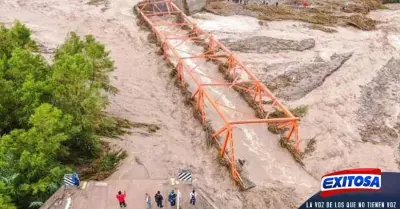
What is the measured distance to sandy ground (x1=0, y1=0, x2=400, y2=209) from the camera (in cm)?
2181

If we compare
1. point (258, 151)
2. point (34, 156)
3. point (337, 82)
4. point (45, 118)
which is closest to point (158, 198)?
point (34, 156)

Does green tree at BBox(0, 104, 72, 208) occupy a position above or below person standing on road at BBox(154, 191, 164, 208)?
above

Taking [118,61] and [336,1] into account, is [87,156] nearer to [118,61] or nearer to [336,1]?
[118,61]

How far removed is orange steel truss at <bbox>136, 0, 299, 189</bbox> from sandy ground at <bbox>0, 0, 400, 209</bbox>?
1034 millimetres

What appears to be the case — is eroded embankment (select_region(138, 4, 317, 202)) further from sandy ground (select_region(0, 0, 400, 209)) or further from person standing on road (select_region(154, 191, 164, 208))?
person standing on road (select_region(154, 191, 164, 208))

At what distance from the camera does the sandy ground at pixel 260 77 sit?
21812 millimetres

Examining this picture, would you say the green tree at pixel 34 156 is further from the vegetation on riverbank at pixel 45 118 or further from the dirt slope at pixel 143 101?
the dirt slope at pixel 143 101

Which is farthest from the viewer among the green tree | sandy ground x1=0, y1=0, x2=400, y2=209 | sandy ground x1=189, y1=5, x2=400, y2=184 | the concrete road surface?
sandy ground x1=189, y1=5, x2=400, y2=184

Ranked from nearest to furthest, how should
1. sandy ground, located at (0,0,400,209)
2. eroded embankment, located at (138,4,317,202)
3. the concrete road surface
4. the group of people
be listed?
the group of people
the concrete road surface
sandy ground, located at (0,0,400,209)
eroded embankment, located at (138,4,317,202)

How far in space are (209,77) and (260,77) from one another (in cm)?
372

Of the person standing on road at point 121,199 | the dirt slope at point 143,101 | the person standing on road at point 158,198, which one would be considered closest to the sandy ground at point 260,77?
the dirt slope at point 143,101

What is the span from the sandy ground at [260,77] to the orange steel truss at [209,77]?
103cm

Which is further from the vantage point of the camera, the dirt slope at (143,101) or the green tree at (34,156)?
the dirt slope at (143,101)

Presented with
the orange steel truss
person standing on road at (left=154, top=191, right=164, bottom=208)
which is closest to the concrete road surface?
person standing on road at (left=154, top=191, right=164, bottom=208)
